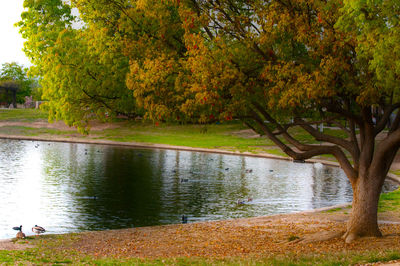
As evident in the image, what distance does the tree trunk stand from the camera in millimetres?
17250

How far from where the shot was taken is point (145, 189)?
1284 inches

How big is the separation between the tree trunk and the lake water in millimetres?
8629

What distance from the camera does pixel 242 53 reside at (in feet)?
54.3

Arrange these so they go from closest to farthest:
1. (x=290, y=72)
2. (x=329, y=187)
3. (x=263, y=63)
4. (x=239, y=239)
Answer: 1. (x=290, y=72)
2. (x=263, y=63)
3. (x=239, y=239)
4. (x=329, y=187)

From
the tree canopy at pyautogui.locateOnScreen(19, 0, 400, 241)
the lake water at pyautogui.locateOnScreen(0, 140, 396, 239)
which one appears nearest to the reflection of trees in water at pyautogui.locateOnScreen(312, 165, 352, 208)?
the lake water at pyautogui.locateOnScreen(0, 140, 396, 239)

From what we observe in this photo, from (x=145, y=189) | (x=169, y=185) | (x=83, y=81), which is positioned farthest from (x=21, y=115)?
(x=83, y=81)

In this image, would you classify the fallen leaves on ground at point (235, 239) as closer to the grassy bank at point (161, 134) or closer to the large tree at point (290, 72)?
the large tree at point (290, 72)

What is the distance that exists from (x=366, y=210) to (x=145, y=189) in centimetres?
1784

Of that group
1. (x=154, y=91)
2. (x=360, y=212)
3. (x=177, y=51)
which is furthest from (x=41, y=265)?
(x=360, y=212)

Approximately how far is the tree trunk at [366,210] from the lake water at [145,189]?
8629 mm

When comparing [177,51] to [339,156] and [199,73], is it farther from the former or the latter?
[339,156]

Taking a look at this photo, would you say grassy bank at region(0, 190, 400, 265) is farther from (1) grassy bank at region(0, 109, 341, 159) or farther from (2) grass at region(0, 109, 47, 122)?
(2) grass at region(0, 109, 47, 122)

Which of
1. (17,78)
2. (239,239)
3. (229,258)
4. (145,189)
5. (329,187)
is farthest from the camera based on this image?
(17,78)

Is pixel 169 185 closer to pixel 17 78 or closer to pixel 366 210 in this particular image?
pixel 366 210
